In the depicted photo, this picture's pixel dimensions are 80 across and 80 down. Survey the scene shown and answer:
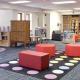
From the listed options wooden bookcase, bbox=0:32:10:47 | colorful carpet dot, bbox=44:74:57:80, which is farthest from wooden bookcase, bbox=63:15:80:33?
colorful carpet dot, bbox=44:74:57:80

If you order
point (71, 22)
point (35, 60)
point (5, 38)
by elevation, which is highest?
point (71, 22)

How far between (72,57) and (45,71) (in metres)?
2.42

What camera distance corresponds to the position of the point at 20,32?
33.0ft

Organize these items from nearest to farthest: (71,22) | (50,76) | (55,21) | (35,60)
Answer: (50,76) < (35,60) < (55,21) < (71,22)

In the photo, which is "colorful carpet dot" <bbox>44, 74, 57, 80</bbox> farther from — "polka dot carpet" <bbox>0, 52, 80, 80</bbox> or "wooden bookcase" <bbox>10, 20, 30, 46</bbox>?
"wooden bookcase" <bbox>10, 20, 30, 46</bbox>

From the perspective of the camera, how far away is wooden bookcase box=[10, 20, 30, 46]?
9953 mm

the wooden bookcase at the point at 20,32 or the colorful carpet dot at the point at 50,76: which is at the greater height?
the wooden bookcase at the point at 20,32

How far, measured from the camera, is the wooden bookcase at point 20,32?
392 inches

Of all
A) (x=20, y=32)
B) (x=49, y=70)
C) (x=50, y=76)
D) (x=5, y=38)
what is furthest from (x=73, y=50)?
(x=5, y=38)

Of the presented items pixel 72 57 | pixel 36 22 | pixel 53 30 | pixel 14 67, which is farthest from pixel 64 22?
pixel 14 67

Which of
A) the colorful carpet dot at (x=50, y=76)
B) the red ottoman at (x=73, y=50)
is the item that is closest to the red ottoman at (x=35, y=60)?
the colorful carpet dot at (x=50, y=76)

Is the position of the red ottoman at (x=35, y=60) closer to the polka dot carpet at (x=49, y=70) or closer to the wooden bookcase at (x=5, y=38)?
the polka dot carpet at (x=49, y=70)

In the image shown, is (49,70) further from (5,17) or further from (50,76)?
(5,17)

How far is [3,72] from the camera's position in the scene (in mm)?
4859
